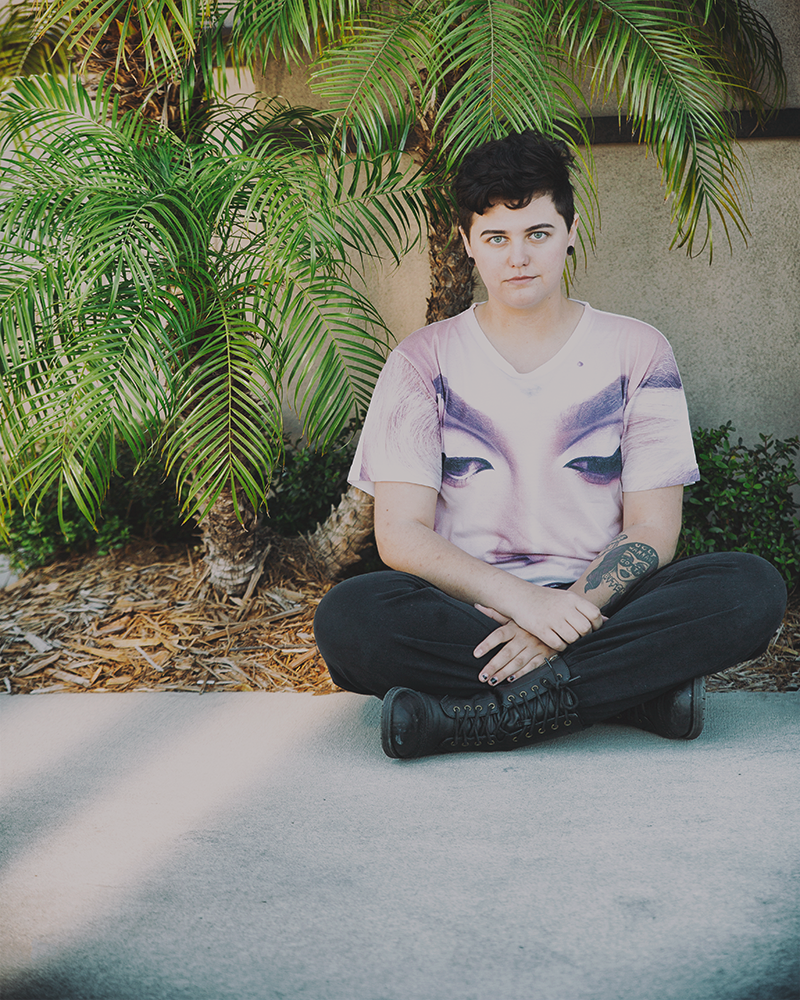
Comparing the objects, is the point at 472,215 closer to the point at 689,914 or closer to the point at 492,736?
the point at 492,736

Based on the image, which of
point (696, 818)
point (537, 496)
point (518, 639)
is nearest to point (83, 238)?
point (537, 496)

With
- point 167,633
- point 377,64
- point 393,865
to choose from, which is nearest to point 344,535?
point 167,633

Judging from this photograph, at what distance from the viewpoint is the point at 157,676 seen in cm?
283

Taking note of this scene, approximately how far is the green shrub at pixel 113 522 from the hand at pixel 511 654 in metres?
1.88

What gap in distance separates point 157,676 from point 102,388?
3.34 ft

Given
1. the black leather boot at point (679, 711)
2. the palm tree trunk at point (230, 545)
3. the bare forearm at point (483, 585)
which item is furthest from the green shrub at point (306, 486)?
the black leather boot at point (679, 711)

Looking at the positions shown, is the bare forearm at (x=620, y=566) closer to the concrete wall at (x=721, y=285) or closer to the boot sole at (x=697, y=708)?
the boot sole at (x=697, y=708)

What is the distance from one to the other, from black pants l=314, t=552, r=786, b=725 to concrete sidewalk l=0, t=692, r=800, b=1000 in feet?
0.63

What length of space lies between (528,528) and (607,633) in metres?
0.38

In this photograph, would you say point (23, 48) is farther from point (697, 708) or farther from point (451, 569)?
point (697, 708)

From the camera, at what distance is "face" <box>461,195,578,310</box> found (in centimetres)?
224

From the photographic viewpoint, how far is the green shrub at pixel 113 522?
3.63 meters

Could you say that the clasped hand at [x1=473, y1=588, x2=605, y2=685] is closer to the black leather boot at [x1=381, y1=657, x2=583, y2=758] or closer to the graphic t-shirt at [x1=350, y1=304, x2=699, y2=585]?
the black leather boot at [x1=381, y1=657, x2=583, y2=758]

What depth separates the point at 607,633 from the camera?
6.85ft
